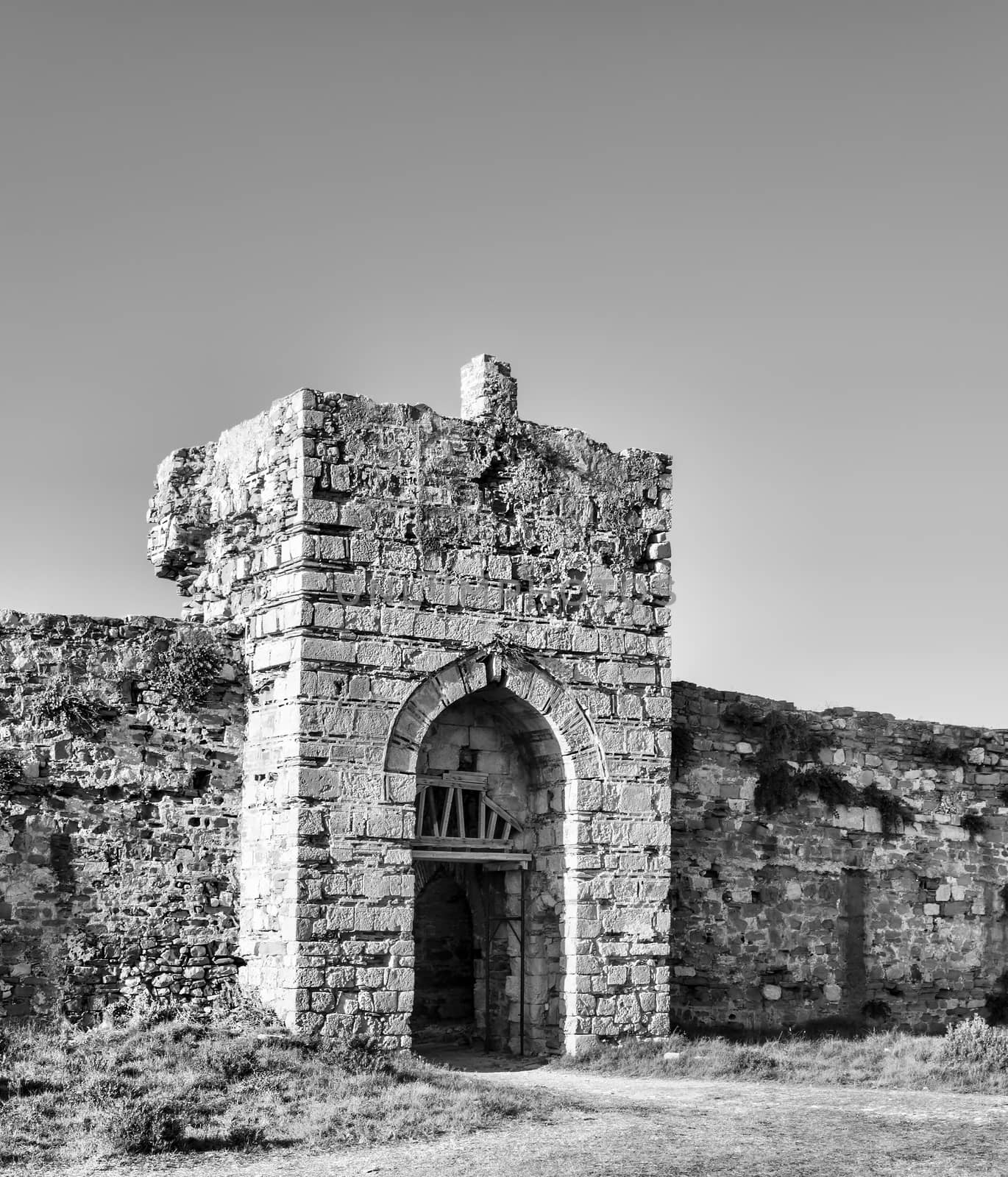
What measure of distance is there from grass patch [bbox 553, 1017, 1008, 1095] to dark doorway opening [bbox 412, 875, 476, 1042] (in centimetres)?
338

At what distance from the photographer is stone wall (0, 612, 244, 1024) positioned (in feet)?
47.1

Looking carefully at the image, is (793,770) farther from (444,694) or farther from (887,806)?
(444,694)

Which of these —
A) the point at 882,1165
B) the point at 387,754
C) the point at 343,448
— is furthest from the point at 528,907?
the point at 882,1165

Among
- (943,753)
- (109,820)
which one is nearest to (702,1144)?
(109,820)

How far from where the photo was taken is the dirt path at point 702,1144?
10578mm

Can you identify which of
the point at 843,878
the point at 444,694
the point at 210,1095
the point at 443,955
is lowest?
the point at 210,1095

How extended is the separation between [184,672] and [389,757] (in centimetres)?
208

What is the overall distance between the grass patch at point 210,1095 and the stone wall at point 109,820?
0.79 metres

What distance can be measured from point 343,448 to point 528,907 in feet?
16.3

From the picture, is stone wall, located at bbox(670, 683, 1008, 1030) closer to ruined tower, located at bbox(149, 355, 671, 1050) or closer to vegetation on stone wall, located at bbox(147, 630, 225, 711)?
ruined tower, located at bbox(149, 355, 671, 1050)

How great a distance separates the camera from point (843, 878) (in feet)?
64.2

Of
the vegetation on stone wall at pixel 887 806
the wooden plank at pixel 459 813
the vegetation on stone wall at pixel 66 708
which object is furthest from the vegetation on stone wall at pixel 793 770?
the vegetation on stone wall at pixel 66 708

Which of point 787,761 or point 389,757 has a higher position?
point 787,761

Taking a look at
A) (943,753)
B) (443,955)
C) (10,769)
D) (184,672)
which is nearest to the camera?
(10,769)
